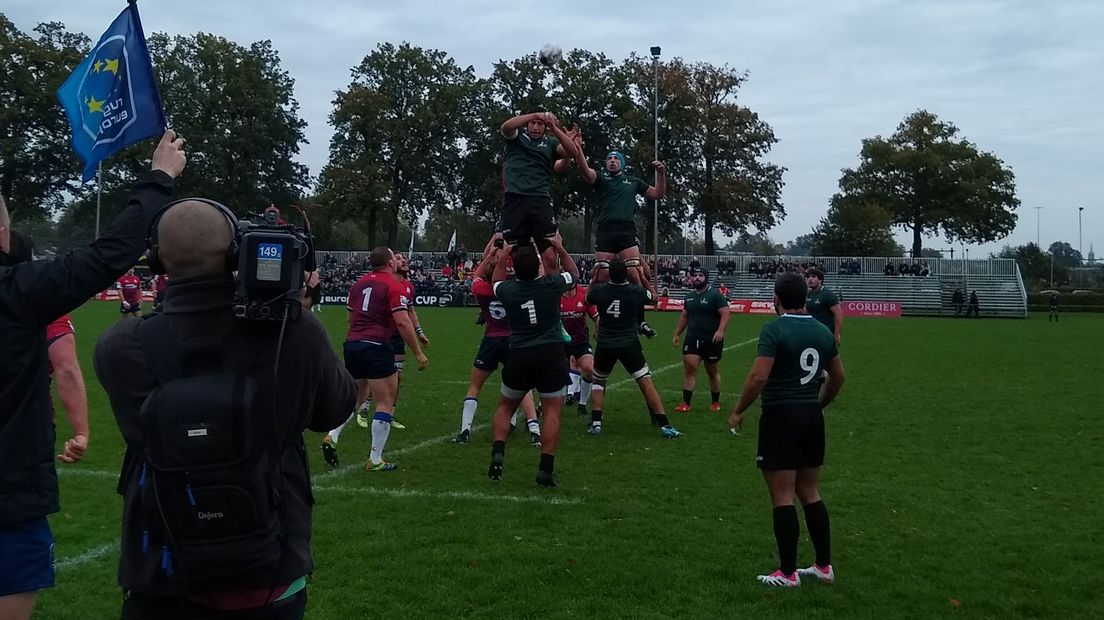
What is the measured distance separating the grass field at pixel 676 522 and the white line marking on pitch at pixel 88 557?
0.8 inches

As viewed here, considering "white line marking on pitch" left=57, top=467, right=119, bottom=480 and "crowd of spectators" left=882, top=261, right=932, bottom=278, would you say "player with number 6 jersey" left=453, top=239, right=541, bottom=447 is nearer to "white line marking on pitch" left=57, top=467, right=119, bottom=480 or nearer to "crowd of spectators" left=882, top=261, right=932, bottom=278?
"white line marking on pitch" left=57, top=467, right=119, bottom=480

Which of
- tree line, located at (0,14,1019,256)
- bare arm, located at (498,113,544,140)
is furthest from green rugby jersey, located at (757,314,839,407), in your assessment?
tree line, located at (0,14,1019,256)

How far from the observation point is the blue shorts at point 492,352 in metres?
10.6

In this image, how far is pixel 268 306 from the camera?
2.51 m

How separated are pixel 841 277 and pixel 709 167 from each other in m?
17.5

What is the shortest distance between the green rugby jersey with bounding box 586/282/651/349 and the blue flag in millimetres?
6655

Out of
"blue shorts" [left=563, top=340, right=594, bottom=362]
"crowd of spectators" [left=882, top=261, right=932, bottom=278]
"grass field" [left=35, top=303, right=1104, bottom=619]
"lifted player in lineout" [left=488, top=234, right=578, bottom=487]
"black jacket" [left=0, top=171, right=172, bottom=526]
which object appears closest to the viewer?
"black jacket" [left=0, top=171, right=172, bottom=526]

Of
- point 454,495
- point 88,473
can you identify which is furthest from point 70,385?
point 88,473

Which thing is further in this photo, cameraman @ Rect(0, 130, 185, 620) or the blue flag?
the blue flag

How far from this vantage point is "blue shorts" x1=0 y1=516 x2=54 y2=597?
307 cm

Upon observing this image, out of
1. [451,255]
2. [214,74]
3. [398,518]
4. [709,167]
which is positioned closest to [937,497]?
[398,518]

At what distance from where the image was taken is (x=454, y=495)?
315 inches

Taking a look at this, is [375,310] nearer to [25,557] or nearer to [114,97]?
[114,97]

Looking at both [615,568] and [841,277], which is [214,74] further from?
[615,568]
